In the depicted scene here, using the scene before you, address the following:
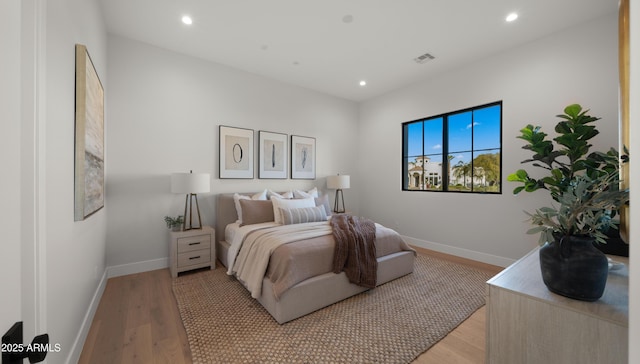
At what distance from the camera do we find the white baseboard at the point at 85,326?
5.26 feet

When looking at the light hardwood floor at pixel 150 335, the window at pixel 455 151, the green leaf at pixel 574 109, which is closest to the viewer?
the light hardwood floor at pixel 150 335

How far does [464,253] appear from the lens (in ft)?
12.5

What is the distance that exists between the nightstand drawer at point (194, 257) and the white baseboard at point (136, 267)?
49 centimetres

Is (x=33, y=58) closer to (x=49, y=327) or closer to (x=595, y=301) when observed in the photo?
(x=49, y=327)

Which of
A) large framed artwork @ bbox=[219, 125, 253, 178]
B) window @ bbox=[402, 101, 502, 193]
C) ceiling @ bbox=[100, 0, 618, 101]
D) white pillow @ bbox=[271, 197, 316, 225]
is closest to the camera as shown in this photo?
ceiling @ bbox=[100, 0, 618, 101]

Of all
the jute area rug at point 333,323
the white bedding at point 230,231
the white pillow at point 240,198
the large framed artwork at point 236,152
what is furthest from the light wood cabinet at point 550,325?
the large framed artwork at point 236,152

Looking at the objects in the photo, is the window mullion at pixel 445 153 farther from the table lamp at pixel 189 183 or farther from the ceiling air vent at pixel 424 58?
the table lamp at pixel 189 183

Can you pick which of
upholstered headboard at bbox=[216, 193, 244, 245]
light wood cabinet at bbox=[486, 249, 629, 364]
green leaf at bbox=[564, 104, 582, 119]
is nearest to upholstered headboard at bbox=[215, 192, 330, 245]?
upholstered headboard at bbox=[216, 193, 244, 245]

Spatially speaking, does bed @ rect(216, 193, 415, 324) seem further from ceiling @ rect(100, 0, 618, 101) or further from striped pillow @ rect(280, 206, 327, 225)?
ceiling @ rect(100, 0, 618, 101)

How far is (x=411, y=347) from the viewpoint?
5.99 ft

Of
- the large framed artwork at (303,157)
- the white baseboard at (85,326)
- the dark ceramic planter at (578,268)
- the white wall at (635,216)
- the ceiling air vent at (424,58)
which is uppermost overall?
the ceiling air vent at (424,58)

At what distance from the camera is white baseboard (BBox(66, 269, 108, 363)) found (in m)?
1.60

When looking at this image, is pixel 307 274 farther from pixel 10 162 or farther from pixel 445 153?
pixel 445 153

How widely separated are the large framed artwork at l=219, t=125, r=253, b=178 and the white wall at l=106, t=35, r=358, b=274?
105 millimetres
